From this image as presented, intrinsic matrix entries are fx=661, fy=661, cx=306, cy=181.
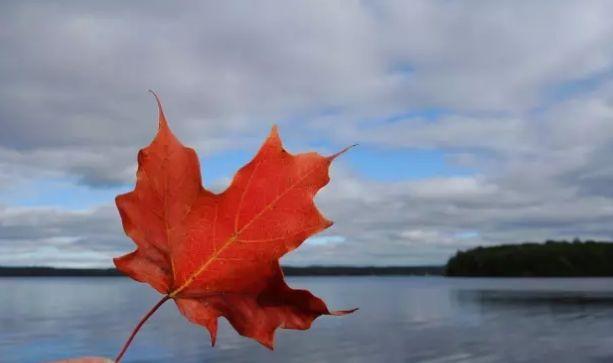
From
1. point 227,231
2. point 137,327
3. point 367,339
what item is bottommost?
point 367,339

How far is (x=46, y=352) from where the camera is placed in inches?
1865

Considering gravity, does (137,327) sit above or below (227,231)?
below

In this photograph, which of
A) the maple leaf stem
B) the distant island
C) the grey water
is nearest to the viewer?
the maple leaf stem

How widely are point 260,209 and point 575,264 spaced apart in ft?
672

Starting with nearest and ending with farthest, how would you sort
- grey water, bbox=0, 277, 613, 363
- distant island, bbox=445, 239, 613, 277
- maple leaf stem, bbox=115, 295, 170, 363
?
maple leaf stem, bbox=115, 295, 170, 363 < grey water, bbox=0, 277, 613, 363 < distant island, bbox=445, 239, 613, 277

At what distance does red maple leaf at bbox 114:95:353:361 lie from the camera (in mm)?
774

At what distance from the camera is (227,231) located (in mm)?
824

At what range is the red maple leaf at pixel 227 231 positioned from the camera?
774 millimetres

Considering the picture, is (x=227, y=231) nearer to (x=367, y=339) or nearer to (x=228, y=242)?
(x=228, y=242)

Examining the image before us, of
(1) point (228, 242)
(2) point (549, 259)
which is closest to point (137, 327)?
(1) point (228, 242)

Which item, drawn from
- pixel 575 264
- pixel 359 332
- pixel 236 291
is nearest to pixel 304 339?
pixel 359 332

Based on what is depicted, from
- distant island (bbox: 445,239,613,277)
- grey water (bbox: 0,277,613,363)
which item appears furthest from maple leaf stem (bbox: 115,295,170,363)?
distant island (bbox: 445,239,613,277)

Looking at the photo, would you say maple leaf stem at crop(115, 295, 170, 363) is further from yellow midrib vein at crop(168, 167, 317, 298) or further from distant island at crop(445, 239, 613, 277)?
distant island at crop(445, 239, 613, 277)

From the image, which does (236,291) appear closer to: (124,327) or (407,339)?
(407,339)
